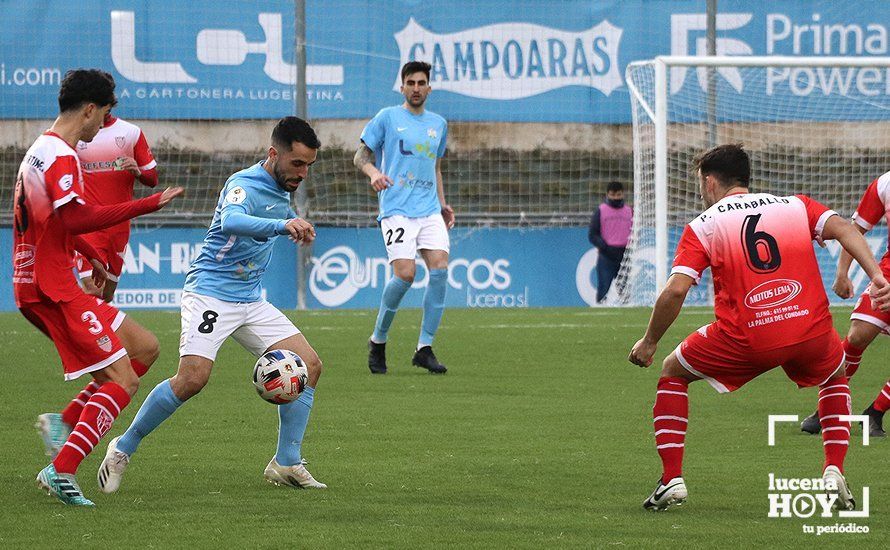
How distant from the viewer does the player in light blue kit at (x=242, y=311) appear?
632 centimetres

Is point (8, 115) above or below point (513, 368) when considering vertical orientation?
above

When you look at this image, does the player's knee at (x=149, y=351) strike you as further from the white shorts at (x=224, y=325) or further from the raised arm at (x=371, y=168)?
the raised arm at (x=371, y=168)

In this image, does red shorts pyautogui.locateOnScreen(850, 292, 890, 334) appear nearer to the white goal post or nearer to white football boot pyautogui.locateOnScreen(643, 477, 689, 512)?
white football boot pyautogui.locateOnScreen(643, 477, 689, 512)

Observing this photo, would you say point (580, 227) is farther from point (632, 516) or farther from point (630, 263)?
point (632, 516)

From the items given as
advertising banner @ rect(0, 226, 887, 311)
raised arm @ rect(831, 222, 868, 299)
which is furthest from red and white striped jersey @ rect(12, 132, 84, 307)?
advertising banner @ rect(0, 226, 887, 311)

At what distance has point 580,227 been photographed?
19.2m

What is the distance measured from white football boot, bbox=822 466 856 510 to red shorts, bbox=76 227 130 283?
5296 mm

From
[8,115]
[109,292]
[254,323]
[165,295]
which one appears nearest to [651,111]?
[165,295]

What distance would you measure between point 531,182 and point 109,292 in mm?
11987

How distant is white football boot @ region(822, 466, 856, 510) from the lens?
576 centimetres

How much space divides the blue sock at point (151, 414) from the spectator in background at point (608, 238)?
42.0ft

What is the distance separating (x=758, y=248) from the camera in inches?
227

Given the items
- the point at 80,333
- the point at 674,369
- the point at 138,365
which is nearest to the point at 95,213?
the point at 80,333

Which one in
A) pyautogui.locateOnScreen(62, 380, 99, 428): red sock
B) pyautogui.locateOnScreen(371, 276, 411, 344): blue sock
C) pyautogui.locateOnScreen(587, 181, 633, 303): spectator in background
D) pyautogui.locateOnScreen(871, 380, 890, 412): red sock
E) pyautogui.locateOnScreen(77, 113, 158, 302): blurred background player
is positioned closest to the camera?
pyautogui.locateOnScreen(62, 380, 99, 428): red sock
